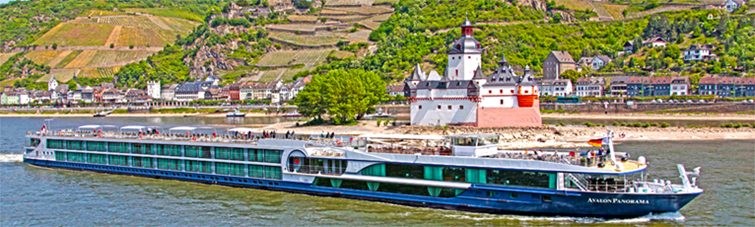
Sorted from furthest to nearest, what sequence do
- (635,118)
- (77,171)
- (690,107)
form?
1. (690,107)
2. (635,118)
3. (77,171)

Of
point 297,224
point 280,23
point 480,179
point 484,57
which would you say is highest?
point 280,23

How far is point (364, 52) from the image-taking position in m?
157

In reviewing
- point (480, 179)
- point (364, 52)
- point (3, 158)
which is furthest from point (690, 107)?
point (364, 52)

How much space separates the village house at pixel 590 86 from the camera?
10256 centimetres

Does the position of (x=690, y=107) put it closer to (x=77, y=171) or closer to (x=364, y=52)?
(x=77, y=171)

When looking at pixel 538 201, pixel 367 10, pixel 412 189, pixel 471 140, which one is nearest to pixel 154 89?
pixel 367 10

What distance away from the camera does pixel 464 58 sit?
63.7m

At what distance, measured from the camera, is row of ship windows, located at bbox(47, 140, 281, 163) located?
30.3 metres

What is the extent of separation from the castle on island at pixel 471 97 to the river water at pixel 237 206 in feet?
79.4

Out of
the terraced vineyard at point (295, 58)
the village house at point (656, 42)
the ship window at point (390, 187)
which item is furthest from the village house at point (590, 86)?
the ship window at point (390, 187)

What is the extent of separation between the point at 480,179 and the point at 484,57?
100573 millimetres

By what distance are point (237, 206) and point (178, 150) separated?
716 cm

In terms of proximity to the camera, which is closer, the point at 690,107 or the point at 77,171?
the point at 77,171

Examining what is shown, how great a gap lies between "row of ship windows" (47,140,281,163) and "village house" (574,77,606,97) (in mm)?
81868
